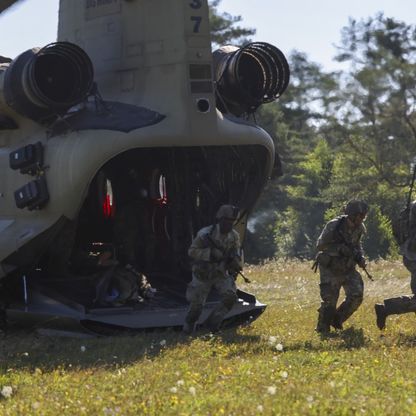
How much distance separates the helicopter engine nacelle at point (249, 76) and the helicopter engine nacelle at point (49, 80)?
6.97ft

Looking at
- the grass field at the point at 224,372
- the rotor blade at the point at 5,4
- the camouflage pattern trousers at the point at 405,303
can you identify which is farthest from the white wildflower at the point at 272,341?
the rotor blade at the point at 5,4

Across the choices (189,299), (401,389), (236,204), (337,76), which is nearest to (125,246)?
(236,204)

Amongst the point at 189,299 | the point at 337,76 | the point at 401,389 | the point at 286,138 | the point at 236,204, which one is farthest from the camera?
the point at 286,138

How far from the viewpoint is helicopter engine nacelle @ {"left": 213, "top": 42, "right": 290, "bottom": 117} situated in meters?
13.7

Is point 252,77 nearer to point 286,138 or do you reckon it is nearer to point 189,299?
point 189,299

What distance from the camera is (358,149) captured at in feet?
152

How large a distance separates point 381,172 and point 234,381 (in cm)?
3756

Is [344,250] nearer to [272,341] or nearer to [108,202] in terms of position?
[272,341]

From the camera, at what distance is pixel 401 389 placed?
24.8 ft

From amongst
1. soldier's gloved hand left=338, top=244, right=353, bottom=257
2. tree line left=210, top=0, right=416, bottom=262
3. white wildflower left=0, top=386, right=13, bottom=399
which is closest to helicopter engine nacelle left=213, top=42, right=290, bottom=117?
soldier's gloved hand left=338, top=244, right=353, bottom=257

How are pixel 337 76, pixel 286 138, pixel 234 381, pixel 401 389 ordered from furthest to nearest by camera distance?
pixel 286 138 → pixel 337 76 → pixel 234 381 → pixel 401 389

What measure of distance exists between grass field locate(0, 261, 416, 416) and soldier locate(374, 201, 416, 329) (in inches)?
9.3

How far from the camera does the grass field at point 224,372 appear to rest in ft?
23.4

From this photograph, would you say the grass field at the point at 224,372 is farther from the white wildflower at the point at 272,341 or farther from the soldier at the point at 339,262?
the soldier at the point at 339,262
